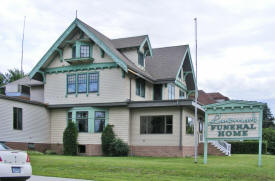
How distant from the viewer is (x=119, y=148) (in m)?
27.2

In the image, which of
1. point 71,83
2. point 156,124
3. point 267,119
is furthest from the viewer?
point 267,119

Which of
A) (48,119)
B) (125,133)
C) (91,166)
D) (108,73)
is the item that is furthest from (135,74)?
(91,166)

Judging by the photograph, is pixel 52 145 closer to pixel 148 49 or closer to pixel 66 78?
pixel 66 78

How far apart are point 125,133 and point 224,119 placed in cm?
973

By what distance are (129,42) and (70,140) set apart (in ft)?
31.8

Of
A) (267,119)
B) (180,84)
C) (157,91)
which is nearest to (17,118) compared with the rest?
(157,91)

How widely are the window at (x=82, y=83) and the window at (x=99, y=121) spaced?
2.22 metres

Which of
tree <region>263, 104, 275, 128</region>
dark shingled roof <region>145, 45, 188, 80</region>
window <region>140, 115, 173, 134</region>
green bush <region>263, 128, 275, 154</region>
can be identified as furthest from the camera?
tree <region>263, 104, 275, 128</region>

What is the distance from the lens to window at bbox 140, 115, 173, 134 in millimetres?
27500

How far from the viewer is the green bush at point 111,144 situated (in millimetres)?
27317

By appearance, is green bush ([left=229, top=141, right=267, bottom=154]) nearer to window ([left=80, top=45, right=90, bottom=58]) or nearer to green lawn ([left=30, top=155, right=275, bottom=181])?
window ([left=80, top=45, right=90, bottom=58])

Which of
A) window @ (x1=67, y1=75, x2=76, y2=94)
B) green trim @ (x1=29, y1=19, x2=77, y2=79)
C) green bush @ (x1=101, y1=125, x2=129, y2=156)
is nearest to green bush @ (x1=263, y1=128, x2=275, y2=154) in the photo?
green bush @ (x1=101, y1=125, x2=129, y2=156)

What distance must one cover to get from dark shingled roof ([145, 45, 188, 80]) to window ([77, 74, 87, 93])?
20.4 feet

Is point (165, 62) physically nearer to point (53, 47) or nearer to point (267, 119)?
point (53, 47)
